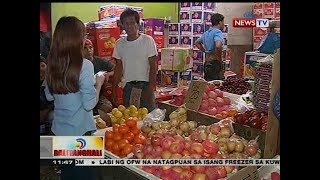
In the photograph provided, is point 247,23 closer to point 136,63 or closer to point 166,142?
point 136,63

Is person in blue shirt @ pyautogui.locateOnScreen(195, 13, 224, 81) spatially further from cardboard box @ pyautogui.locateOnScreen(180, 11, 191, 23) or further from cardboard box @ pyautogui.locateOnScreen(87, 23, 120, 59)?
cardboard box @ pyautogui.locateOnScreen(87, 23, 120, 59)

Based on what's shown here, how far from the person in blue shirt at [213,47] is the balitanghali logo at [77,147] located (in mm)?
726

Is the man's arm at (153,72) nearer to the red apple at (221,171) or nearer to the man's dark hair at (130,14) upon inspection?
the man's dark hair at (130,14)

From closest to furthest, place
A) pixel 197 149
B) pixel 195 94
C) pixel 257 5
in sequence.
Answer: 1. pixel 257 5
2. pixel 197 149
3. pixel 195 94

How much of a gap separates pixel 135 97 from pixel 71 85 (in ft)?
1.19

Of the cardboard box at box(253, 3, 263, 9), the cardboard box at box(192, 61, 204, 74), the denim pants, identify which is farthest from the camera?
the cardboard box at box(192, 61, 204, 74)

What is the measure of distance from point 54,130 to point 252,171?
112cm

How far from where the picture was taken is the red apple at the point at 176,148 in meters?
2.89

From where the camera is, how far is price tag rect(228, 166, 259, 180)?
9.37 ft

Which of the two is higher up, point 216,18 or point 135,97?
point 216,18

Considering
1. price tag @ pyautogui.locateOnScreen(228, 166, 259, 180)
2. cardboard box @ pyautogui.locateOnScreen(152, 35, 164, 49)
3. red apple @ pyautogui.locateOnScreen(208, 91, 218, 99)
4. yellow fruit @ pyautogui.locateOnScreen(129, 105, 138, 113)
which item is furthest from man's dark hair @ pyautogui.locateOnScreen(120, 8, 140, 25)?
price tag @ pyautogui.locateOnScreen(228, 166, 259, 180)

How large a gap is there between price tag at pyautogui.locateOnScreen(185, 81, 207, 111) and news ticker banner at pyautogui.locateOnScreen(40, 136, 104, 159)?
0.58 m

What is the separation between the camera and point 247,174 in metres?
2.88

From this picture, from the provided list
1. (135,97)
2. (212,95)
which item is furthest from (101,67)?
(212,95)
